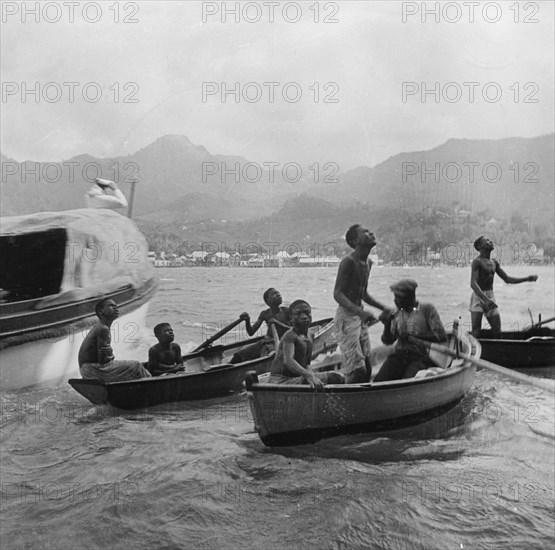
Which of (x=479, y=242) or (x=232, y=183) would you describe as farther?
(x=232, y=183)

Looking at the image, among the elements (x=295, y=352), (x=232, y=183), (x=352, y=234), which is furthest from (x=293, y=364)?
(x=232, y=183)

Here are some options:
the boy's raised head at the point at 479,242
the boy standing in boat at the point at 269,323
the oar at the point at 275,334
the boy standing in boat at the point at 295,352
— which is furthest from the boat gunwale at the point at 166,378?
the boy's raised head at the point at 479,242

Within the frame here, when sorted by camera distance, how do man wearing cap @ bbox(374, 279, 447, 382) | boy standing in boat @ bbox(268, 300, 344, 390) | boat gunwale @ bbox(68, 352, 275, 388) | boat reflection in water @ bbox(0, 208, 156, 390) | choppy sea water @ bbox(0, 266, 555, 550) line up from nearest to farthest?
choppy sea water @ bbox(0, 266, 555, 550) < boy standing in boat @ bbox(268, 300, 344, 390) < man wearing cap @ bbox(374, 279, 447, 382) < boat gunwale @ bbox(68, 352, 275, 388) < boat reflection in water @ bbox(0, 208, 156, 390)

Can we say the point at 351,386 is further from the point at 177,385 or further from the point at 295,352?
the point at 177,385

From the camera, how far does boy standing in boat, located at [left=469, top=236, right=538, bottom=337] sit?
6562mm

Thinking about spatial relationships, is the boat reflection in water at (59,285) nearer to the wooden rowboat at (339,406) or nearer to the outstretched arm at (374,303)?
the wooden rowboat at (339,406)

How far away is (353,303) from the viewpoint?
430 cm

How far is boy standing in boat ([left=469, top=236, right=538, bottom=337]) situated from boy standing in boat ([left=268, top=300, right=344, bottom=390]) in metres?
3.27

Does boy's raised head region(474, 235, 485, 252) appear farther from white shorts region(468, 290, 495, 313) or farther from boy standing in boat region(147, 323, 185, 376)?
boy standing in boat region(147, 323, 185, 376)

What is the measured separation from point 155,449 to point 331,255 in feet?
17.1

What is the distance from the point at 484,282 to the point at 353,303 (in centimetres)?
303

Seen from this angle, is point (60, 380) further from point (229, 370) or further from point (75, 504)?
point (75, 504)

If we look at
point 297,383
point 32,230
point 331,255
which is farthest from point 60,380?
point 331,255

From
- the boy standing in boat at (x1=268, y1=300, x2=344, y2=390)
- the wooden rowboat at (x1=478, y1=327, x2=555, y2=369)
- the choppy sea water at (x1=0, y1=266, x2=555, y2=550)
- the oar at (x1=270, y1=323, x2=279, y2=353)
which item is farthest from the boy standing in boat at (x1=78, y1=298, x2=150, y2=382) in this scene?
the wooden rowboat at (x1=478, y1=327, x2=555, y2=369)
